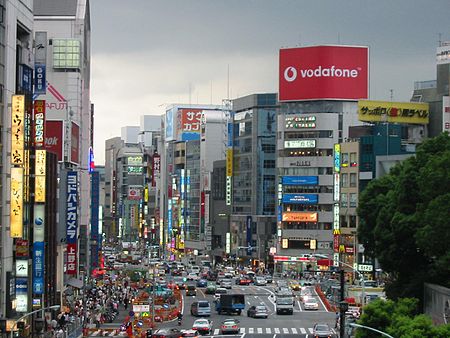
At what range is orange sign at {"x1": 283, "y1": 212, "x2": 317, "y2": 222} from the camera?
166m

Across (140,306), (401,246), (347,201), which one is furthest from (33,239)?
(347,201)

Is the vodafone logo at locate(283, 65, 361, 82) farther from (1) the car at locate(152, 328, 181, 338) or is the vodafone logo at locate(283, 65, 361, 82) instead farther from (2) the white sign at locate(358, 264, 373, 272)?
(1) the car at locate(152, 328, 181, 338)

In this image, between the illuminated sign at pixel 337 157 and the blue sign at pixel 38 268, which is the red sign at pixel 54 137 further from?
the illuminated sign at pixel 337 157

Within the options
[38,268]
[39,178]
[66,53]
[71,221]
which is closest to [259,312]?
[71,221]

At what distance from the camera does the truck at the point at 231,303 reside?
9394 cm

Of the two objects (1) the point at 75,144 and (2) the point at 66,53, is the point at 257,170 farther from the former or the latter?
(1) the point at 75,144

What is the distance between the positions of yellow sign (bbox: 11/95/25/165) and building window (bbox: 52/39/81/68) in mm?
58950

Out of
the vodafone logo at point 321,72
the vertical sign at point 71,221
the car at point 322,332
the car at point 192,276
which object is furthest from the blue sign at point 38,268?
the vodafone logo at point 321,72

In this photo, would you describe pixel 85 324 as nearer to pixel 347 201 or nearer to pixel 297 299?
pixel 297 299

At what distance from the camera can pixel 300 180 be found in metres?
166

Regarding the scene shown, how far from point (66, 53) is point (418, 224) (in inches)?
2740

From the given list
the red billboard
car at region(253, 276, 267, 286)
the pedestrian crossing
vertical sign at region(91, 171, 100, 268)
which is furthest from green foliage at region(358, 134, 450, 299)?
the red billboard

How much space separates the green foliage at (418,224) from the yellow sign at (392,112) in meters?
69.6

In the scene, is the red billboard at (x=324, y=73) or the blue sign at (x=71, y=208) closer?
the blue sign at (x=71, y=208)
